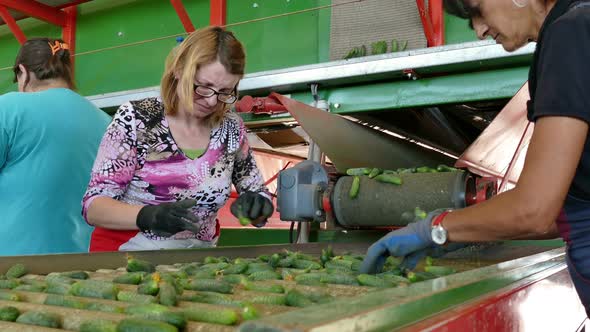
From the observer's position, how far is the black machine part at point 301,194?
3471 millimetres

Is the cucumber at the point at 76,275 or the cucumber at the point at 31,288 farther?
the cucumber at the point at 76,275

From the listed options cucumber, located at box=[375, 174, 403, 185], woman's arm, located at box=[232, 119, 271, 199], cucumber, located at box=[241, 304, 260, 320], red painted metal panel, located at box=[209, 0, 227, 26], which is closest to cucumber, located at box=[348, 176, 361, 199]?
cucumber, located at box=[375, 174, 403, 185]

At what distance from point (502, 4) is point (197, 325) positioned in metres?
1.27

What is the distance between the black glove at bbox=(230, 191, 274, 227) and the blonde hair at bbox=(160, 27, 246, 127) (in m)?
0.50

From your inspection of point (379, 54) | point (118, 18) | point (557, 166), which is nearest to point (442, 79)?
point (379, 54)

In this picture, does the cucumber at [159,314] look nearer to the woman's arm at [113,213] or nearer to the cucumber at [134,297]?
the cucumber at [134,297]

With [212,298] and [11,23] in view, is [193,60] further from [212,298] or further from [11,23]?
[11,23]

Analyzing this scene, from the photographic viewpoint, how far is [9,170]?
3.12 metres

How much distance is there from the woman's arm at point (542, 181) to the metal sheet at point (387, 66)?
233 centimetres

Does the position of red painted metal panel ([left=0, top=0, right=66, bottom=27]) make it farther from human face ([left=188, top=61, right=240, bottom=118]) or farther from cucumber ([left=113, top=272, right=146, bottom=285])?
cucumber ([left=113, top=272, right=146, bottom=285])

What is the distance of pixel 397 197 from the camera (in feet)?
10.9

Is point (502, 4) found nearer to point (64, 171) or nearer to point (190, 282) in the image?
point (190, 282)

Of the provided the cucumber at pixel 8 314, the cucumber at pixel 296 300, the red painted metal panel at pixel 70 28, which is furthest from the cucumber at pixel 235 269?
the red painted metal panel at pixel 70 28

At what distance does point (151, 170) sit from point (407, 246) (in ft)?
4.52
